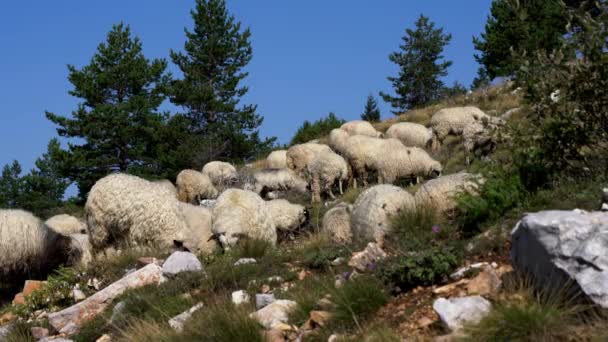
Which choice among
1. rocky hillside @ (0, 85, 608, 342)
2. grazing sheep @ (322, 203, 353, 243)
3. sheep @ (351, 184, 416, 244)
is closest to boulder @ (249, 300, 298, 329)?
rocky hillside @ (0, 85, 608, 342)

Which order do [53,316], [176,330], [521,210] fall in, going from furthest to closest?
[53,316]
[521,210]
[176,330]

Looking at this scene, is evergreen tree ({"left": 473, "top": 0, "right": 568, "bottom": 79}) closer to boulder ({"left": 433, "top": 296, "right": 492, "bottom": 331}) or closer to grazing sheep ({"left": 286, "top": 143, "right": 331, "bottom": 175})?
grazing sheep ({"left": 286, "top": 143, "right": 331, "bottom": 175})

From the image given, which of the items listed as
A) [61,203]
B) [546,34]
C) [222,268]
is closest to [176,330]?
[222,268]

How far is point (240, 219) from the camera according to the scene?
12484 millimetres

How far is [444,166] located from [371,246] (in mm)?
14512

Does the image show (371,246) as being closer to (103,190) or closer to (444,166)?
(103,190)

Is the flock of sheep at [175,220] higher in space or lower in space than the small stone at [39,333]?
higher

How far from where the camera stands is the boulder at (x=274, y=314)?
6.53 m

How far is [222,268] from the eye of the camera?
9.12 meters

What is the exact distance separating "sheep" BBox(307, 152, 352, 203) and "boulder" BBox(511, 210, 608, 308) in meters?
17.6

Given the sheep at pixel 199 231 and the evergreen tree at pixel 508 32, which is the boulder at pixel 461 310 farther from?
the evergreen tree at pixel 508 32

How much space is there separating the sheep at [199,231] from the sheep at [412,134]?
49.2ft

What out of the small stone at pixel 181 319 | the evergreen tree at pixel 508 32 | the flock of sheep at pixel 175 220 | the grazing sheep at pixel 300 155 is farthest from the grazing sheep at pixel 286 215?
the evergreen tree at pixel 508 32

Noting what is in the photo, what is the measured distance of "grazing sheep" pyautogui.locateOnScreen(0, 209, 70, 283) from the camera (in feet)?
40.3
